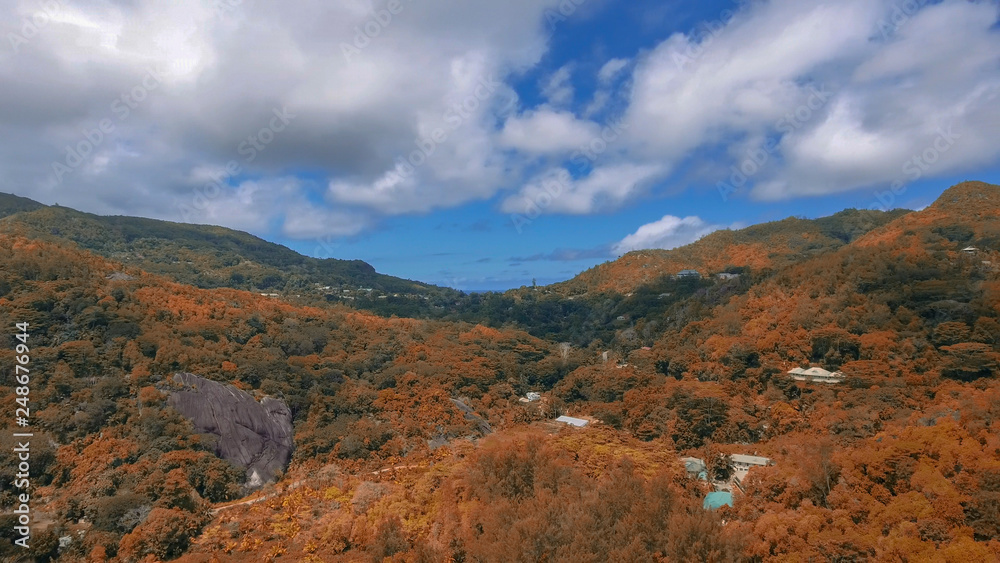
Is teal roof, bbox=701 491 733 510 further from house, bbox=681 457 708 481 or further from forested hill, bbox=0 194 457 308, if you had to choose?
forested hill, bbox=0 194 457 308

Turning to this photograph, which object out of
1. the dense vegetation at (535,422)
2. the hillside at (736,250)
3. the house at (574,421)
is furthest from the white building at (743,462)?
the hillside at (736,250)

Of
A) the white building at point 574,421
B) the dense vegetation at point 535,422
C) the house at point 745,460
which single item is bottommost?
the house at point 745,460

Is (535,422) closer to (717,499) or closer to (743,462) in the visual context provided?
(743,462)

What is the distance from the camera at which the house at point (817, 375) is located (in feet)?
103

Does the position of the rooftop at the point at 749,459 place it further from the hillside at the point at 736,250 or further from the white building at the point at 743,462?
the hillside at the point at 736,250

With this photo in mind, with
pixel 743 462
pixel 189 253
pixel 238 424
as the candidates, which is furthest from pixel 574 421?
pixel 189 253

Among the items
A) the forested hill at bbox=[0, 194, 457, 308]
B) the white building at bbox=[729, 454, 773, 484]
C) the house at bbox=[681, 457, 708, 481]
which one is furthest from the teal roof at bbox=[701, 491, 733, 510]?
the forested hill at bbox=[0, 194, 457, 308]

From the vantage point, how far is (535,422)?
3456cm

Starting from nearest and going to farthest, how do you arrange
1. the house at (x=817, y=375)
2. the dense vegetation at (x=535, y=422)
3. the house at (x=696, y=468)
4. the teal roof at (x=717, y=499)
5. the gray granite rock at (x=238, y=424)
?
the dense vegetation at (x=535, y=422) < the teal roof at (x=717, y=499) < the house at (x=696, y=468) < the gray granite rock at (x=238, y=424) < the house at (x=817, y=375)

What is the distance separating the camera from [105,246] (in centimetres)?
8700

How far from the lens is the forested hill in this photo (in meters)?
81.4

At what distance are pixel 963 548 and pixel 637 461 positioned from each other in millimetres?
10454

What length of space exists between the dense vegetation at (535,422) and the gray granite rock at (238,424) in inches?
39.1

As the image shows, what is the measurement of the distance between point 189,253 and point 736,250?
102638mm
